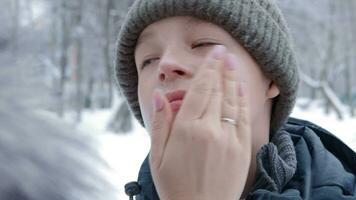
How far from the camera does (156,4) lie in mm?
1472

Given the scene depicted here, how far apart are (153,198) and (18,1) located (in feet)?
2.52

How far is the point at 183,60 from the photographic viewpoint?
1.33m

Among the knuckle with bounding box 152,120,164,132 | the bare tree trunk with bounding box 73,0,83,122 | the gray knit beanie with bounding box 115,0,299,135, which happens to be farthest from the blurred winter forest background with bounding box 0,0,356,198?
the gray knit beanie with bounding box 115,0,299,135

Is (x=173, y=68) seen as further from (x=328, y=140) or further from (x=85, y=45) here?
(x=85, y=45)

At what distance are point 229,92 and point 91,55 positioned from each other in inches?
694

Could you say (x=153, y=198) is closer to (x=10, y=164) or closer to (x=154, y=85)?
(x=154, y=85)

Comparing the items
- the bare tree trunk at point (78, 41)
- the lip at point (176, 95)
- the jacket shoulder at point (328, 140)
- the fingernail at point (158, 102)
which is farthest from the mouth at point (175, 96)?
the bare tree trunk at point (78, 41)

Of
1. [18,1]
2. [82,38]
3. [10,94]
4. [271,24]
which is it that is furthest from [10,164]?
[82,38]

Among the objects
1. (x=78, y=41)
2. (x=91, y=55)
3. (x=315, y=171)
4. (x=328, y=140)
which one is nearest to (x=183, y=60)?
(x=315, y=171)

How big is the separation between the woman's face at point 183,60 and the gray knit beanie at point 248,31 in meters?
0.02

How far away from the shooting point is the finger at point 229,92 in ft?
3.44

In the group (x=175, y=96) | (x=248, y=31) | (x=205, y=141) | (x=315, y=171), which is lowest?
(x=315, y=171)

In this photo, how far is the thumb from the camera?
1.06m

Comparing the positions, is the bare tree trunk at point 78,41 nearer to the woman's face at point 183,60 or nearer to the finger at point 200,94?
the woman's face at point 183,60
